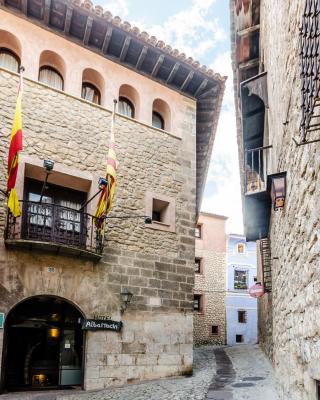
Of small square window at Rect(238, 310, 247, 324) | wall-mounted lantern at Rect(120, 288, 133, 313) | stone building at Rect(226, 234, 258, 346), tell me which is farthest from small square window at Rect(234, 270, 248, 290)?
wall-mounted lantern at Rect(120, 288, 133, 313)

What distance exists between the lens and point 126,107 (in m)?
12.6

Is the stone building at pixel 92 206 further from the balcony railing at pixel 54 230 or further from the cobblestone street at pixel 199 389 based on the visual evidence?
the cobblestone street at pixel 199 389

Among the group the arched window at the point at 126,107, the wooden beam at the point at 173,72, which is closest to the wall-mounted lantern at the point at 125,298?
the arched window at the point at 126,107

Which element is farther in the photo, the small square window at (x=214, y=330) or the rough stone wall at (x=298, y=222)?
the small square window at (x=214, y=330)

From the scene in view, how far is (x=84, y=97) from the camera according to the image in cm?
1184

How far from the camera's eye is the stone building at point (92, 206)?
9.73 m

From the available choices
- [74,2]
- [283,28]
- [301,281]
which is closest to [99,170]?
[74,2]

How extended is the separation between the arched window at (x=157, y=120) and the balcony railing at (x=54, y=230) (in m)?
3.97

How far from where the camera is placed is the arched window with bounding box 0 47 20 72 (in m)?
10.6

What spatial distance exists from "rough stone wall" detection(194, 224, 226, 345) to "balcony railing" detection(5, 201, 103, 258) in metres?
17.1

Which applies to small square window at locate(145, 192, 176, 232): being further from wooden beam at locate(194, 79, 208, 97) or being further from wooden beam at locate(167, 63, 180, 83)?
wooden beam at locate(194, 79, 208, 97)

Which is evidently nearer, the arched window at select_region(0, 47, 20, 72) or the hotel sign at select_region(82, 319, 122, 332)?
the hotel sign at select_region(82, 319, 122, 332)

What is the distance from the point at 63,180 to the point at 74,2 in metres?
4.14

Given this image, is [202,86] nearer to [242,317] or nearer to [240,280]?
[240,280]
